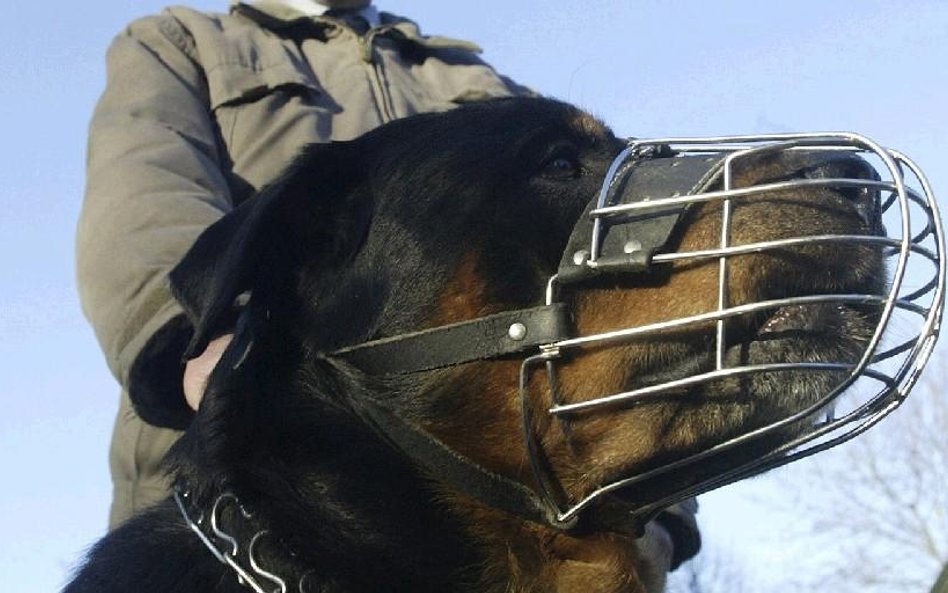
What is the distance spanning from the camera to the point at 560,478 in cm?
248

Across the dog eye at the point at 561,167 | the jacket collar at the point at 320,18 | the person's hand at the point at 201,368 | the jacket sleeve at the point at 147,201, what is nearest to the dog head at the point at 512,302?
the dog eye at the point at 561,167

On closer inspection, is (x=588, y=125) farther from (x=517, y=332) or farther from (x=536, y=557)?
(x=536, y=557)

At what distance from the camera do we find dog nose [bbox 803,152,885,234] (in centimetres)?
229

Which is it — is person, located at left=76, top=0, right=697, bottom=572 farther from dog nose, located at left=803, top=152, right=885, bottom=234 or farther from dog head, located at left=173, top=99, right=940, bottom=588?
dog nose, located at left=803, top=152, right=885, bottom=234

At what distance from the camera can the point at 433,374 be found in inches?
100

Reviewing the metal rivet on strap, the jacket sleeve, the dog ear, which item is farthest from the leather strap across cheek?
the jacket sleeve

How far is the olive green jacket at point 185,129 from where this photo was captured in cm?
321

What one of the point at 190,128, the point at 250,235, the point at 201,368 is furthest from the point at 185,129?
the point at 250,235

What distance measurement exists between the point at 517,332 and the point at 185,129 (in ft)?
5.08

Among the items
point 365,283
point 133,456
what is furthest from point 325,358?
point 133,456

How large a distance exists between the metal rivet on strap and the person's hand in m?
0.68

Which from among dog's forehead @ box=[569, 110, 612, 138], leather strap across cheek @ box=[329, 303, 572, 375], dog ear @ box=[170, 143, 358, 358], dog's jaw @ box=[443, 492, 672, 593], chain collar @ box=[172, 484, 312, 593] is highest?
dog's forehead @ box=[569, 110, 612, 138]

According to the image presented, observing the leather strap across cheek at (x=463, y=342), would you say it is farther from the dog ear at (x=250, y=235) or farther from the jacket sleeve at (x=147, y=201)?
the jacket sleeve at (x=147, y=201)

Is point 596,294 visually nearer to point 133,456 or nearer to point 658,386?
point 658,386
